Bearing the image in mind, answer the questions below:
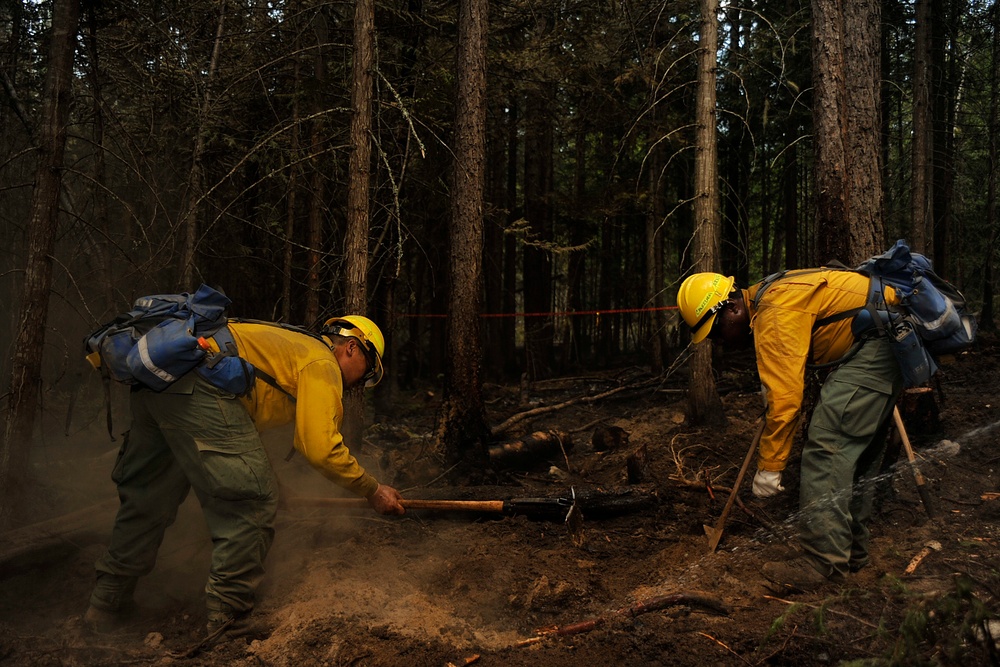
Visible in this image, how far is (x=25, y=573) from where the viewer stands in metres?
4.77

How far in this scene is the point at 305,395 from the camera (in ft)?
13.2

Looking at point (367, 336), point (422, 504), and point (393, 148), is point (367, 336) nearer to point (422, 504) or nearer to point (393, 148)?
point (422, 504)

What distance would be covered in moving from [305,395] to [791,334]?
2993 millimetres

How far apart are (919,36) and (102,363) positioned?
620 inches

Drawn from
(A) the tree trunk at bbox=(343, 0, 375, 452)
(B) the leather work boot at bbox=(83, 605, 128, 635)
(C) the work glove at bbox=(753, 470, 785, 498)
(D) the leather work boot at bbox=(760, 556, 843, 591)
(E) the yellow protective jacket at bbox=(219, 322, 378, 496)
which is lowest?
(B) the leather work boot at bbox=(83, 605, 128, 635)

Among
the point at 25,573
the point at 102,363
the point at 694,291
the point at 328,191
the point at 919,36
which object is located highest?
the point at 919,36

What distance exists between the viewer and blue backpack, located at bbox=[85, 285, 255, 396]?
374 centimetres

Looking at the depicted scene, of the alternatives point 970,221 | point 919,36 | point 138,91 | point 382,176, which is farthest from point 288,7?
point 970,221

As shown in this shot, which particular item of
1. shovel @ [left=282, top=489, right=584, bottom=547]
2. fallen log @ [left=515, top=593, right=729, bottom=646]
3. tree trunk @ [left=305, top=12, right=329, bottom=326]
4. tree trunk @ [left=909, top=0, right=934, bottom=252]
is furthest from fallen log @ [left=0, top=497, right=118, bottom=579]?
tree trunk @ [left=909, top=0, right=934, bottom=252]

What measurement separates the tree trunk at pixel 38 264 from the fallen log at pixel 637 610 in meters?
4.78

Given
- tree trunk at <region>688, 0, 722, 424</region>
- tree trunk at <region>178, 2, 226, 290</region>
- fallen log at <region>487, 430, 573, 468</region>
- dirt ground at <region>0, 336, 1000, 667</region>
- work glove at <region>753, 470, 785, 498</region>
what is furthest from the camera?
tree trunk at <region>688, 0, 722, 424</region>

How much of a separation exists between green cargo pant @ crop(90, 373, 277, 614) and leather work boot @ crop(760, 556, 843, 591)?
3152 millimetres

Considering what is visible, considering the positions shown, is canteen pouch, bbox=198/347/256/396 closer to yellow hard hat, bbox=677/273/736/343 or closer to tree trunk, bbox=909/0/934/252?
yellow hard hat, bbox=677/273/736/343

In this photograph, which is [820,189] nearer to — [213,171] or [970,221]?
[213,171]
